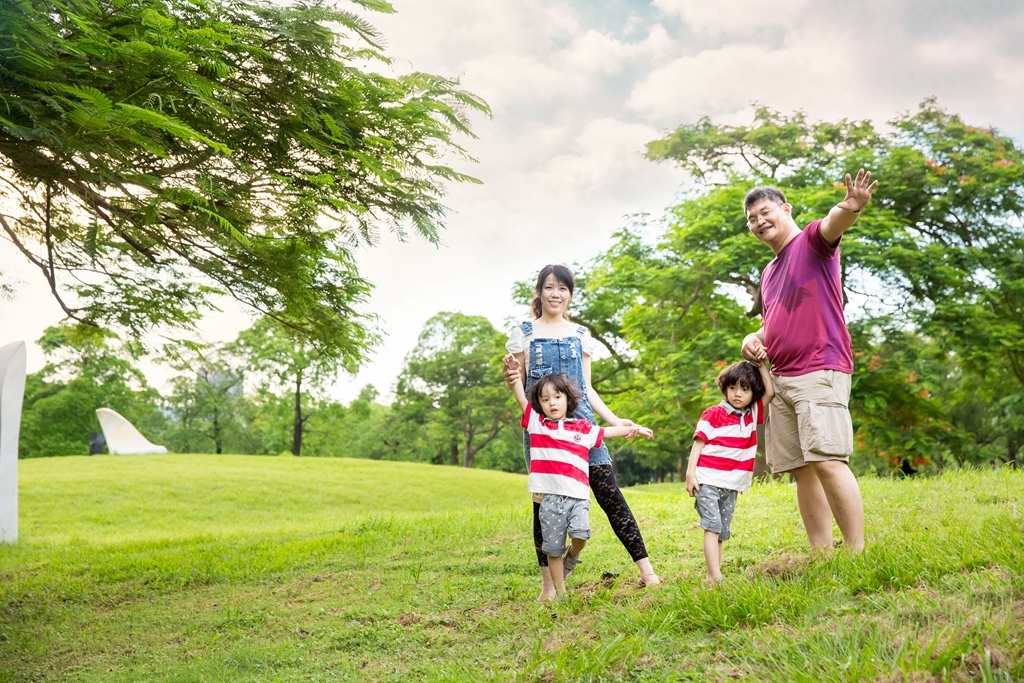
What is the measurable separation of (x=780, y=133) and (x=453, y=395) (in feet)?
72.1

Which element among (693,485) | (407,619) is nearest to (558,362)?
(693,485)

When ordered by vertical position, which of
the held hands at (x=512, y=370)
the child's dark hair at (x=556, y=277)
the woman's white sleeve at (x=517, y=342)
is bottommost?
the held hands at (x=512, y=370)

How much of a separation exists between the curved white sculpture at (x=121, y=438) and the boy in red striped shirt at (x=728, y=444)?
25.3 meters

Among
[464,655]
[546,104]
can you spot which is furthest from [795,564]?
[546,104]

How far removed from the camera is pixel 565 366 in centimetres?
420

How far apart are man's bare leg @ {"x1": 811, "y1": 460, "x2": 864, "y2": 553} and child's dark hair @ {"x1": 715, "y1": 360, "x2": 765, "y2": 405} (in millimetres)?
465

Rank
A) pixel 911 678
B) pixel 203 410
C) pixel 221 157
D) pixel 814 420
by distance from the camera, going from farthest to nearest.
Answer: pixel 203 410 < pixel 221 157 < pixel 814 420 < pixel 911 678

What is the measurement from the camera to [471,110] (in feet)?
19.8

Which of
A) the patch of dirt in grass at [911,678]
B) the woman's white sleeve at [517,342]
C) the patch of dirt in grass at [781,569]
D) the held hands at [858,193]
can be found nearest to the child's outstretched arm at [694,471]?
the patch of dirt in grass at [781,569]

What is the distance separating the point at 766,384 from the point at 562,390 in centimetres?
105

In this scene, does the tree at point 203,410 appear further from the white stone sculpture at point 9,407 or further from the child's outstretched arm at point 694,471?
the child's outstretched arm at point 694,471

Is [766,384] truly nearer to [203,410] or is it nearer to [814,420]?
[814,420]

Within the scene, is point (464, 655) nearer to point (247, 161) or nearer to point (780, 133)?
point (247, 161)

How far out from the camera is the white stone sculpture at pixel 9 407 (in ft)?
35.1
